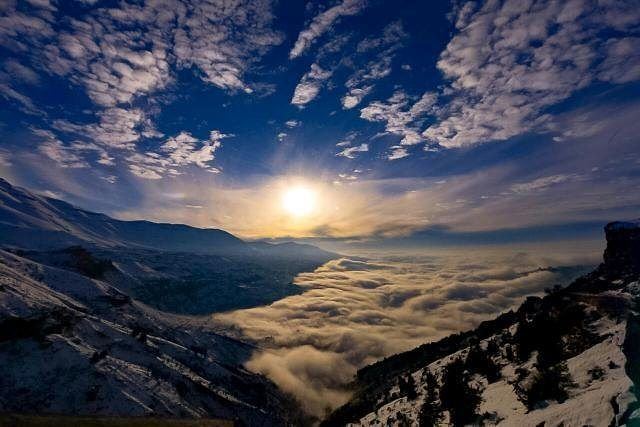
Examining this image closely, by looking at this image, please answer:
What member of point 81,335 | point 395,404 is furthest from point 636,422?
point 81,335

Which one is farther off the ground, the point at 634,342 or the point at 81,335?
the point at 634,342

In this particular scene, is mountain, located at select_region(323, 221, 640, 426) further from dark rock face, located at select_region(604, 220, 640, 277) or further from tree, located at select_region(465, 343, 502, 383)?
dark rock face, located at select_region(604, 220, 640, 277)

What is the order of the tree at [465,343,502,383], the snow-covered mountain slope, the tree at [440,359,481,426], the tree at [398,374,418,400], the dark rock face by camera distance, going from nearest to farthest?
the tree at [440,359,481,426], the tree at [465,343,502,383], the tree at [398,374,418,400], the snow-covered mountain slope, the dark rock face

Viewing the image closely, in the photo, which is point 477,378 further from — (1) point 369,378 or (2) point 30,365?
(1) point 369,378

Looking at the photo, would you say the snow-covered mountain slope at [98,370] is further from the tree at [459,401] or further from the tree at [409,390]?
the tree at [459,401]

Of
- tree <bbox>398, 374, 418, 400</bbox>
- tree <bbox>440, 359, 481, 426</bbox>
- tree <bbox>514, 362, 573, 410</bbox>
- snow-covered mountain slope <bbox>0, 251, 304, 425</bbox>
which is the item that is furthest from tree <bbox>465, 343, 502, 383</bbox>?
snow-covered mountain slope <bbox>0, 251, 304, 425</bbox>

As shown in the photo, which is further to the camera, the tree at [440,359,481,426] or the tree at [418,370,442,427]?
the tree at [418,370,442,427]

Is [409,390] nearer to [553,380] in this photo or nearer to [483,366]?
[483,366]

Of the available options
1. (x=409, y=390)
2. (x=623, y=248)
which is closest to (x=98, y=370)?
(x=409, y=390)
